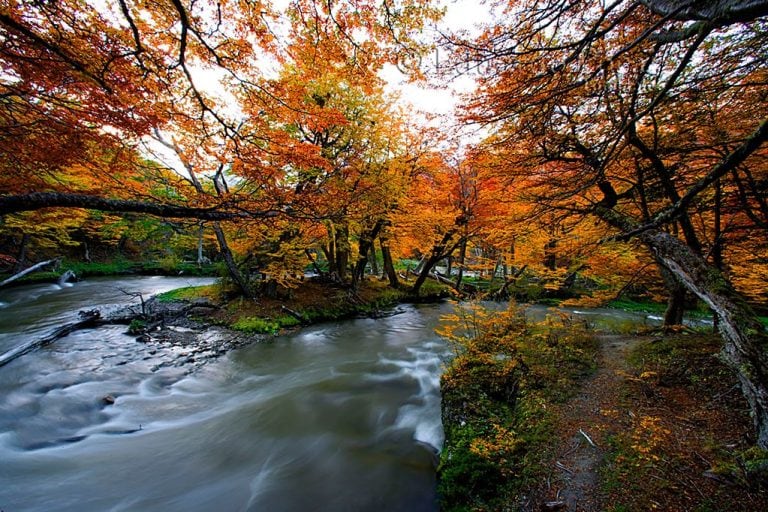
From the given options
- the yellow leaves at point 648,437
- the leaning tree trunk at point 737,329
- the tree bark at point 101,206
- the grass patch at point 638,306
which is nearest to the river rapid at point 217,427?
the yellow leaves at point 648,437

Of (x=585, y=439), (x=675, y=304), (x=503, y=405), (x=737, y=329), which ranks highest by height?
(x=737, y=329)

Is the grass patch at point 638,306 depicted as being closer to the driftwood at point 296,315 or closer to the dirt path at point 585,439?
the dirt path at point 585,439

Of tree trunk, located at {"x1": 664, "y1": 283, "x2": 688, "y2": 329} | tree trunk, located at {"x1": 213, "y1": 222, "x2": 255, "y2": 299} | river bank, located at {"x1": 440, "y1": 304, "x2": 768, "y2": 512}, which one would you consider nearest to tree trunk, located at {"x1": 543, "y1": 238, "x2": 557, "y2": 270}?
tree trunk, located at {"x1": 664, "y1": 283, "x2": 688, "y2": 329}

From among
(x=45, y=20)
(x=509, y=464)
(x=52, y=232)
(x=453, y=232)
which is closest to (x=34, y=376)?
(x=45, y=20)

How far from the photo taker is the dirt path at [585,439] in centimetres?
244

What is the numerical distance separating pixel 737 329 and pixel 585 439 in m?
1.79

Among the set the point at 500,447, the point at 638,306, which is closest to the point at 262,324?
the point at 500,447

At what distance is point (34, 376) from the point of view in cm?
610

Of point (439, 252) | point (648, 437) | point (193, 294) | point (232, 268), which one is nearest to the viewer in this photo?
point (648, 437)

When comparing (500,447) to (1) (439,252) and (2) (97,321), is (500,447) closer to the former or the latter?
(1) (439,252)

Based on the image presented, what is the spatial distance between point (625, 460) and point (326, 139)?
1149 centimetres

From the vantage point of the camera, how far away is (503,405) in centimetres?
423

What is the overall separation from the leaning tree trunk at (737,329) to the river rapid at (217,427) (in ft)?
10.8

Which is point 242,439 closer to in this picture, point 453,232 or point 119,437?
point 119,437
